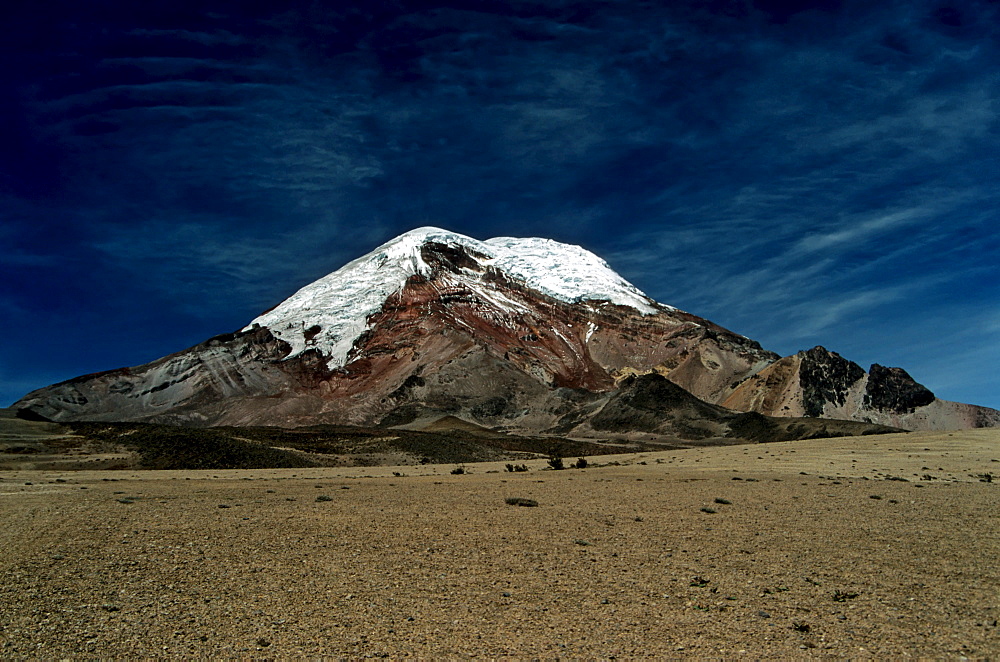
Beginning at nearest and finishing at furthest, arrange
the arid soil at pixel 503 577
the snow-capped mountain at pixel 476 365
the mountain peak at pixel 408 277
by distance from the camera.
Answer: the arid soil at pixel 503 577 → the snow-capped mountain at pixel 476 365 → the mountain peak at pixel 408 277

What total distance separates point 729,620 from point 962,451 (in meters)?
29.3

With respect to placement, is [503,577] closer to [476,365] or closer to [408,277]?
[476,365]

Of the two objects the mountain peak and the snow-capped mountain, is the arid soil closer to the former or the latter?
the snow-capped mountain

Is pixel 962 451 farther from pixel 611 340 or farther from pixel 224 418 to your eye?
pixel 611 340

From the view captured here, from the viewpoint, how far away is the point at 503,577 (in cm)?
889

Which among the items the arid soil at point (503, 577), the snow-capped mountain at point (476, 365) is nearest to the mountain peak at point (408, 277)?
the snow-capped mountain at point (476, 365)

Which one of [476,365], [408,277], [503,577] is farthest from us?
[408,277]

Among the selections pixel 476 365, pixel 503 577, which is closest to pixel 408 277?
pixel 476 365

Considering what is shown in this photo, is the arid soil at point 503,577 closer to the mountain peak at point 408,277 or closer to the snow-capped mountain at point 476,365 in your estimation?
the snow-capped mountain at point 476,365

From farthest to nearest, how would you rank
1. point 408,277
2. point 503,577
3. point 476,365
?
point 408,277, point 476,365, point 503,577

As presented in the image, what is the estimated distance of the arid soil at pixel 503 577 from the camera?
260 inches

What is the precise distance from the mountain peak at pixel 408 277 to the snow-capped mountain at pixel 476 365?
1.64 ft


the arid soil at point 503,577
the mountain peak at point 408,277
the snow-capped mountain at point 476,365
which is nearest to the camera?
the arid soil at point 503,577

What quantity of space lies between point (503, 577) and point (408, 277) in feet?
466
